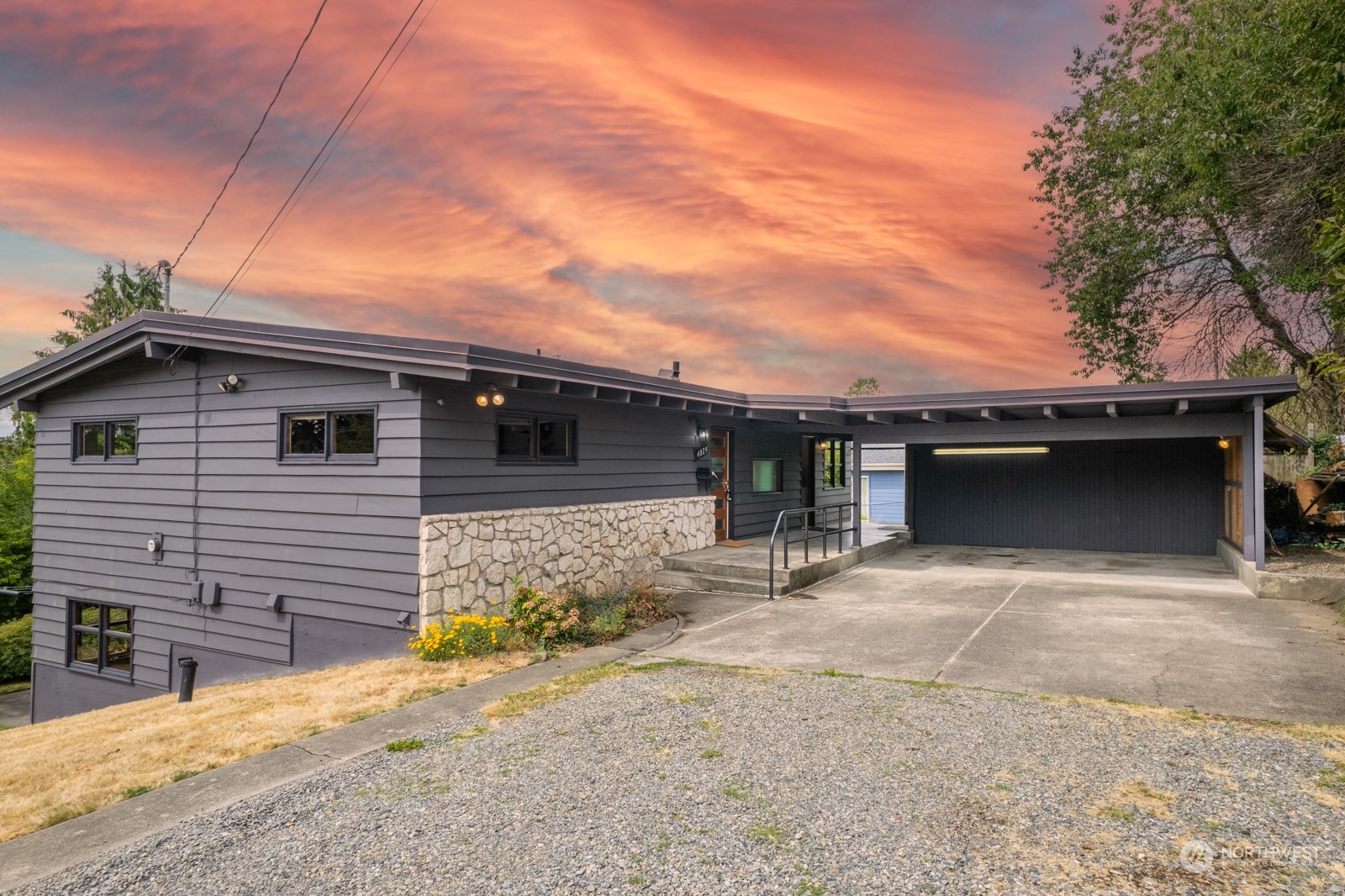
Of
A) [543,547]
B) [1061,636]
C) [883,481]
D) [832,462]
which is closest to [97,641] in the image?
[543,547]

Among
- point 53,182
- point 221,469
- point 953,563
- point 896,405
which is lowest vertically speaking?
point 953,563

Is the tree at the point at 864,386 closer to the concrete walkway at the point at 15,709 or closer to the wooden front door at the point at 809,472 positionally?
the wooden front door at the point at 809,472

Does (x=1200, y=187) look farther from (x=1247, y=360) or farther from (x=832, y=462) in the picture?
(x=832, y=462)

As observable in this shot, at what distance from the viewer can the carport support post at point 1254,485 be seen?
9922 millimetres

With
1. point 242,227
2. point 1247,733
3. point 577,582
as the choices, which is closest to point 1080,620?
point 1247,733

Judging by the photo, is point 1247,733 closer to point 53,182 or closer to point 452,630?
point 452,630

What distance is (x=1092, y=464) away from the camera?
15.1 metres

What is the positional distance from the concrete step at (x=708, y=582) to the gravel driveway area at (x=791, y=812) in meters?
5.32

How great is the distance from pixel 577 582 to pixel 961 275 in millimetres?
12743

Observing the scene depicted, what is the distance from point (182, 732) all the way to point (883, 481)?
→ 27.1m

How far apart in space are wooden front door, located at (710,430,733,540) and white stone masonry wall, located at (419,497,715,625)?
125 centimetres

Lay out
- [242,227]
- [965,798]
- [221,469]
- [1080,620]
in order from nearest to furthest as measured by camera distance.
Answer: [965,798] < [1080,620] < [221,469] < [242,227]

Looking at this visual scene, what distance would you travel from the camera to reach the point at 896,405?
1248 centimetres

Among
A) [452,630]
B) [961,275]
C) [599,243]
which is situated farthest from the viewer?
[961,275]
